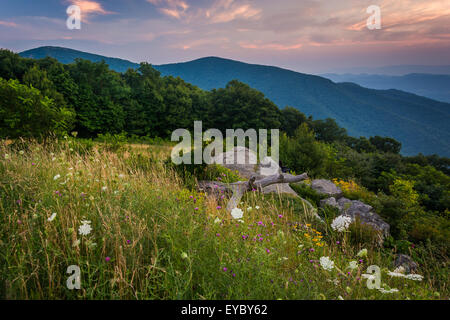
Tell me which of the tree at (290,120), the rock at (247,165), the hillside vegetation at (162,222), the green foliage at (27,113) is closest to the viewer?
the hillside vegetation at (162,222)

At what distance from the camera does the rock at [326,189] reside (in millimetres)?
7887

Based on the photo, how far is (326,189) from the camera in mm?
8320

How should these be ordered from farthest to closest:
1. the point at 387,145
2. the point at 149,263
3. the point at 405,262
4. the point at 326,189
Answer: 1. the point at 387,145
2. the point at 326,189
3. the point at 405,262
4. the point at 149,263

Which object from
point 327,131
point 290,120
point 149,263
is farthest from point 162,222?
point 327,131

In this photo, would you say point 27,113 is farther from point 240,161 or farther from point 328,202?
point 328,202

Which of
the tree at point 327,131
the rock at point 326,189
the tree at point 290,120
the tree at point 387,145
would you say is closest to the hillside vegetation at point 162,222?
the rock at point 326,189

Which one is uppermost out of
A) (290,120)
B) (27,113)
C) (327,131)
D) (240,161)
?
(290,120)

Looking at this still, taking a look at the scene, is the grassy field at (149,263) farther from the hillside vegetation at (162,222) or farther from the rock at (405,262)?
the rock at (405,262)

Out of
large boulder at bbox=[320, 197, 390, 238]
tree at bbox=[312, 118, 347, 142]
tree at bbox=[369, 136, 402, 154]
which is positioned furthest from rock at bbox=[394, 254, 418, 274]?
tree at bbox=[369, 136, 402, 154]

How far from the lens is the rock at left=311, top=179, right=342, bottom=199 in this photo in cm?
789

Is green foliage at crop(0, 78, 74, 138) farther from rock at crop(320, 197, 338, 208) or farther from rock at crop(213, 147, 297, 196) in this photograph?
rock at crop(320, 197, 338, 208)

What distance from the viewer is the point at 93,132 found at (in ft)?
Result: 111

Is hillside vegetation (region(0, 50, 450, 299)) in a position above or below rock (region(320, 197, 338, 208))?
above
